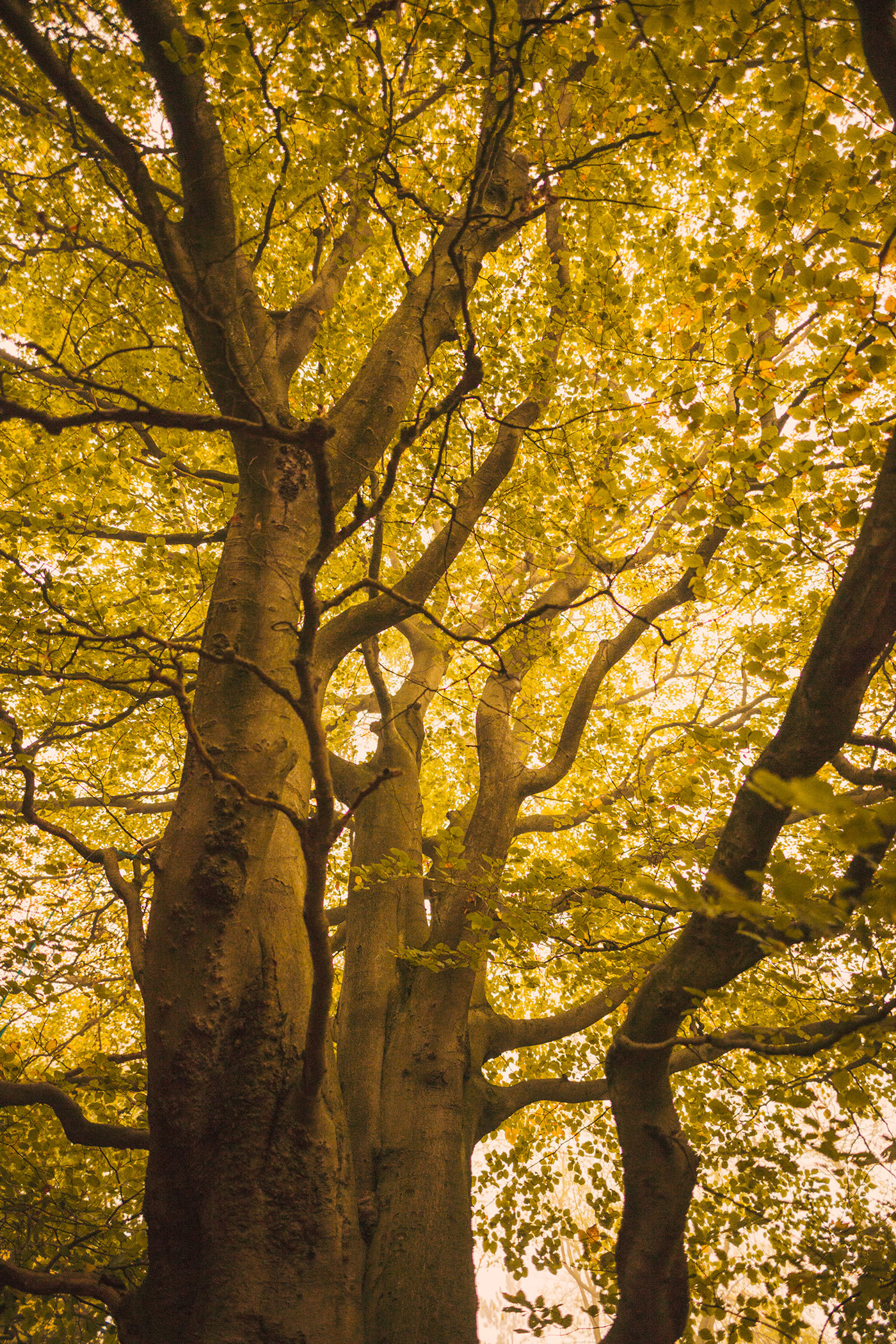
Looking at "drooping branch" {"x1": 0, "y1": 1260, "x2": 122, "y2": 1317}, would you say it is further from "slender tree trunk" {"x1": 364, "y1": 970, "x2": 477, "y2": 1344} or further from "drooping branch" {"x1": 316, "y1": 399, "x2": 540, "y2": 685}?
"drooping branch" {"x1": 316, "y1": 399, "x2": 540, "y2": 685}

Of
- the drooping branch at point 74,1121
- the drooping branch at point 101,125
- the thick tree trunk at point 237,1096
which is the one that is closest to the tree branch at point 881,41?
the drooping branch at point 101,125

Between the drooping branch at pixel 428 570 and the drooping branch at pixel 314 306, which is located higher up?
the drooping branch at pixel 314 306

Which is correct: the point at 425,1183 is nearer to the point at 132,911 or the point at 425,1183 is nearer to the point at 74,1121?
the point at 74,1121

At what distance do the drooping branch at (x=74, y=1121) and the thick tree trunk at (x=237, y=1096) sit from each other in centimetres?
92

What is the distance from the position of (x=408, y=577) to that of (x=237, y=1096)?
302 centimetres

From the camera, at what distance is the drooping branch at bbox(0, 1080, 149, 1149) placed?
334 centimetres

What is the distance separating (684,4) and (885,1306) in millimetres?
6416

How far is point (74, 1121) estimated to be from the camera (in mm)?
3537

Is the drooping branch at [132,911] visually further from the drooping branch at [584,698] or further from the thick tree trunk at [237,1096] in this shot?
the drooping branch at [584,698]

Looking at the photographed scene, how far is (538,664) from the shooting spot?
8398 millimetres

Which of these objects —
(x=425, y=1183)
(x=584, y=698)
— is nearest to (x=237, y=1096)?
(x=425, y=1183)

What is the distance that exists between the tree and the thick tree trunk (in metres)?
0.02

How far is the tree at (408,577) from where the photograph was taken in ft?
8.71

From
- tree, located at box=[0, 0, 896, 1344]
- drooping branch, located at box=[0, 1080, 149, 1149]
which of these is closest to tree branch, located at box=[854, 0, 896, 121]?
tree, located at box=[0, 0, 896, 1344]
